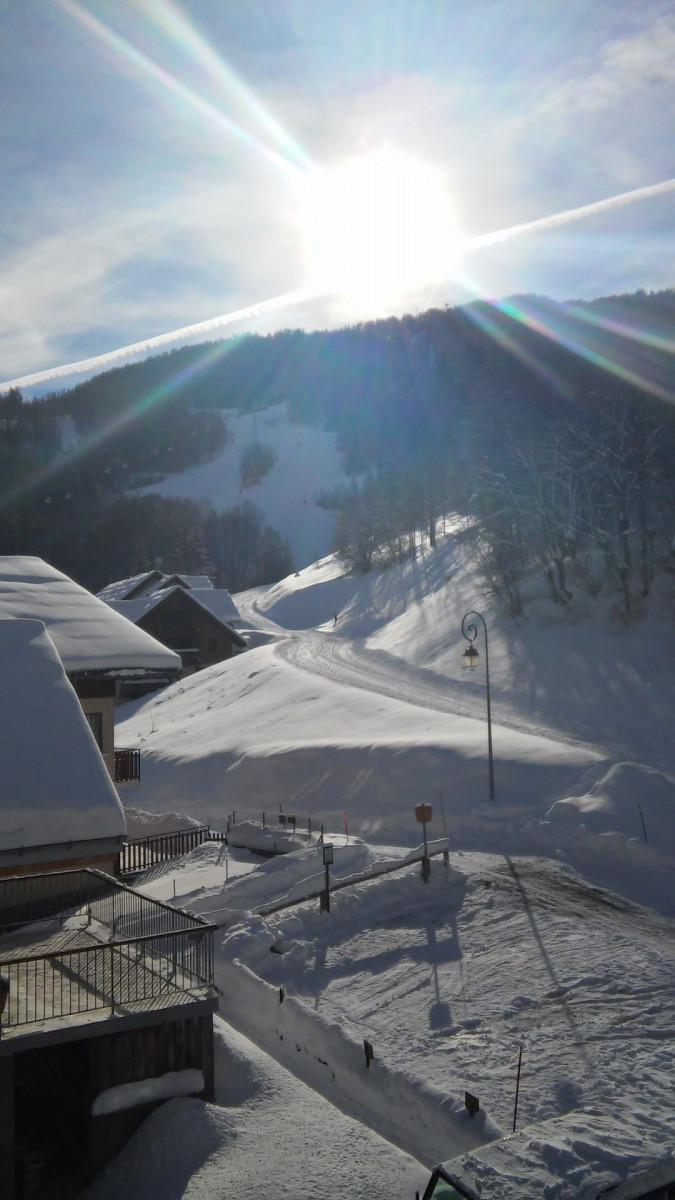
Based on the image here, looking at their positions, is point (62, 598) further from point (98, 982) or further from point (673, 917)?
point (673, 917)

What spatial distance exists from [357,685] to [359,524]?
144ft

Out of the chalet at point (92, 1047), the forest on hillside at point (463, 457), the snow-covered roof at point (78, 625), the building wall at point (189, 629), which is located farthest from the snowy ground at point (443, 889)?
the building wall at point (189, 629)

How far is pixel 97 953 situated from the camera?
10352 mm

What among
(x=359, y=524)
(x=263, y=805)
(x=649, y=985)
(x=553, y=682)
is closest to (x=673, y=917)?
(x=649, y=985)

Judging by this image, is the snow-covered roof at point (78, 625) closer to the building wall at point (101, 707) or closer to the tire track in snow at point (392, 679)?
the building wall at point (101, 707)

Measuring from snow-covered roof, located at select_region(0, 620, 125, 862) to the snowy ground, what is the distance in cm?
325

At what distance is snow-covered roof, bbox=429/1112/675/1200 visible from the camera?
18.6 ft

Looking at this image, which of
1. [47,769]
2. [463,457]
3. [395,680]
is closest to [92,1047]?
[47,769]

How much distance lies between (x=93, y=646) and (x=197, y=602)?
38.1 meters

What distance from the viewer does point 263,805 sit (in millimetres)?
28344

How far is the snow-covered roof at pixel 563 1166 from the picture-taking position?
18.6 ft

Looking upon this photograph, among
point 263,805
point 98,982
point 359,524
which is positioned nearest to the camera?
point 98,982

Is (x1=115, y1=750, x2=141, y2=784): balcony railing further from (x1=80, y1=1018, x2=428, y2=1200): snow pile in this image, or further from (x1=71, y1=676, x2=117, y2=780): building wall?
(x1=80, y1=1018, x2=428, y2=1200): snow pile

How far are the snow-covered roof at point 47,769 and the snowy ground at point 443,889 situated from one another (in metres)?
3.25
